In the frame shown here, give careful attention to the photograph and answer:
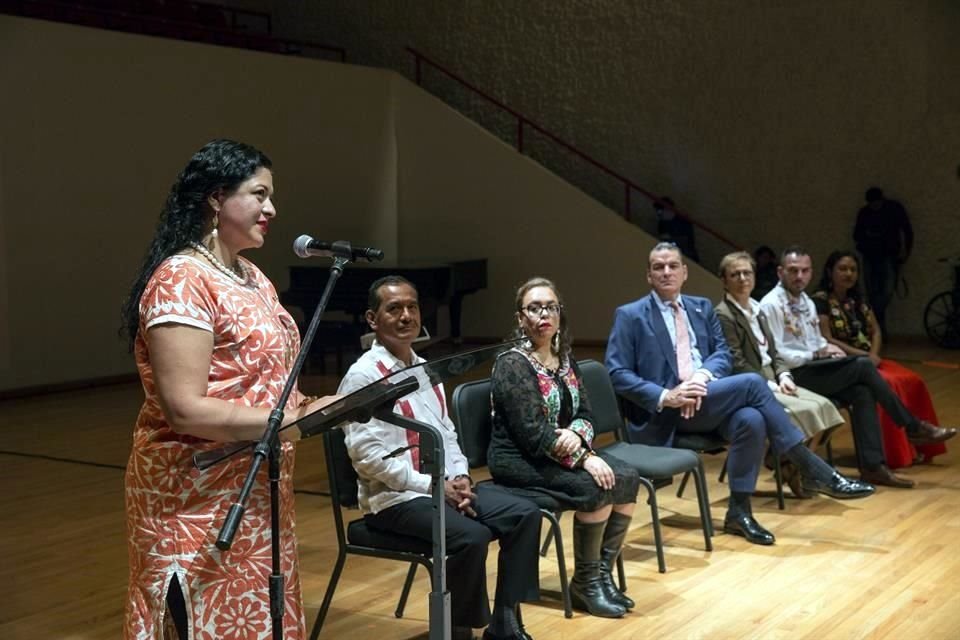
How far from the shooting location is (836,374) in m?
5.68

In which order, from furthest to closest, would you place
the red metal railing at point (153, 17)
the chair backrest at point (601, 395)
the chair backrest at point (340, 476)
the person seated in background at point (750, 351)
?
1. the red metal railing at point (153, 17)
2. the person seated in background at point (750, 351)
3. the chair backrest at point (601, 395)
4. the chair backrest at point (340, 476)

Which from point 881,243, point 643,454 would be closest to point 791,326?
point 643,454

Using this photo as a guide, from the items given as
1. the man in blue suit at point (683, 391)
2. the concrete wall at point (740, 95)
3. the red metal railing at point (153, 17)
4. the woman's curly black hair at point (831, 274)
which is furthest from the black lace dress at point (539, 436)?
the concrete wall at point (740, 95)

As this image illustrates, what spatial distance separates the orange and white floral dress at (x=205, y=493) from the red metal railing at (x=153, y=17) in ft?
25.8

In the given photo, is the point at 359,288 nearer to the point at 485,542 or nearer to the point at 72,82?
the point at 72,82

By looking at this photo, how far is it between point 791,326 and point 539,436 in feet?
7.90

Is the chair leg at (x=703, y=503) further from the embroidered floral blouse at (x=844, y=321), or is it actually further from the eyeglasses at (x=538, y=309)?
the embroidered floral blouse at (x=844, y=321)

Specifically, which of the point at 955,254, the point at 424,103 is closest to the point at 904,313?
the point at 955,254

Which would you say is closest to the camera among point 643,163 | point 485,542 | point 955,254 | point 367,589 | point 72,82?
point 485,542

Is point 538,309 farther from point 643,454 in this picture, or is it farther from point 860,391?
point 860,391

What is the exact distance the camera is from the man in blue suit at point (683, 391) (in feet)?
15.5

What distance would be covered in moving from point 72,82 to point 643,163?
6.15 metres

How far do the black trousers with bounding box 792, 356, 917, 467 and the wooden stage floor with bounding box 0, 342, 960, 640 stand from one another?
0.86 ft

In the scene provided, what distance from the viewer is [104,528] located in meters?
4.95
